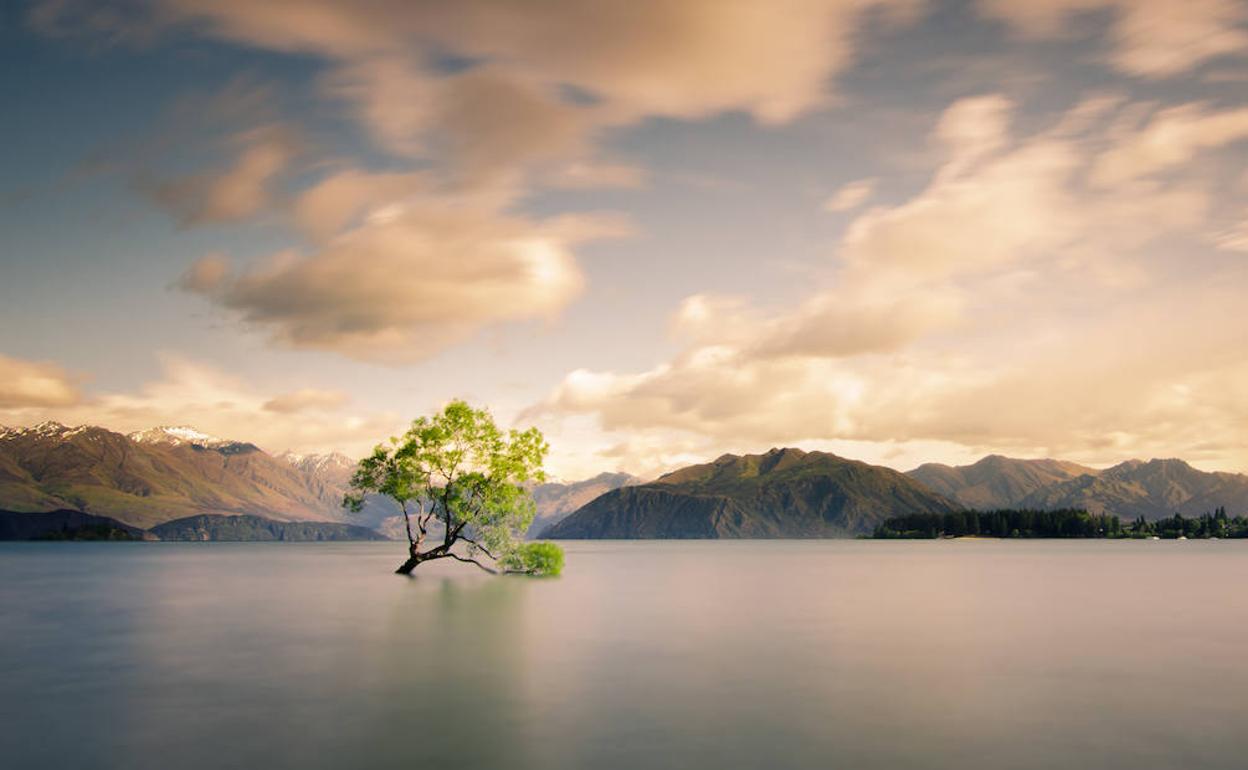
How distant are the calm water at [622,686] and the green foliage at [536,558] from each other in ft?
95.5

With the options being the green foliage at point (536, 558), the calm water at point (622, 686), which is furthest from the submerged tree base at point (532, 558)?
the calm water at point (622, 686)

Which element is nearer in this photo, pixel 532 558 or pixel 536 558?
pixel 532 558

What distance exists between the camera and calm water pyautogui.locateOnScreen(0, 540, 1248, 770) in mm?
22875

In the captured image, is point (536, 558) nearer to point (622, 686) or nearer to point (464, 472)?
point (464, 472)

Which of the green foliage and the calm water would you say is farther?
the green foliage

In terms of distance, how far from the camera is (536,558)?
102m

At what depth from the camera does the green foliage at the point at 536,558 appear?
329ft

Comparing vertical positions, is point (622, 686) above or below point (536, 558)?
below

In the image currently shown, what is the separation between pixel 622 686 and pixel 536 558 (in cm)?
7008

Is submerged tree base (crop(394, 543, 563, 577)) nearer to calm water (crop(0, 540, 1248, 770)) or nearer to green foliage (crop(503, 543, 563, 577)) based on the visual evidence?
green foliage (crop(503, 543, 563, 577))

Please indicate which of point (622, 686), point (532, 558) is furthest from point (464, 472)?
point (622, 686)

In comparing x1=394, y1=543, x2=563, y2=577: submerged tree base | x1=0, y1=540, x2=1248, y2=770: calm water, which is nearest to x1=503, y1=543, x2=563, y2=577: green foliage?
x1=394, y1=543, x2=563, y2=577: submerged tree base

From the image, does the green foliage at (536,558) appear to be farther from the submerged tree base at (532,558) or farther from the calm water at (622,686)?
the calm water at (622,686)

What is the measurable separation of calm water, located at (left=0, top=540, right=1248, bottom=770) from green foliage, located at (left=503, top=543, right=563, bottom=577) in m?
29.1
